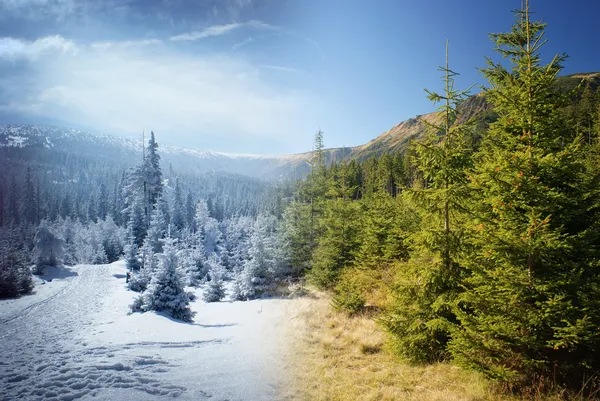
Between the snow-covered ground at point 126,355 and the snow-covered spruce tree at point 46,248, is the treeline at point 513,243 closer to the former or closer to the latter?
the snow-covered ground at point 126,355

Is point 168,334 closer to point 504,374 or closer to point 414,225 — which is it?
point 504,374

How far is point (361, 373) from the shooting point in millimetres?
8281

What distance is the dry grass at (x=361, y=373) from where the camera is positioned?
6711 millimetres

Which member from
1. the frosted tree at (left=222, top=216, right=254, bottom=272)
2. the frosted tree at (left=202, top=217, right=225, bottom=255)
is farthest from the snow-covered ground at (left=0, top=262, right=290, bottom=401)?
the frosted tree at (left=202, top=217, right=225, bottom=255)

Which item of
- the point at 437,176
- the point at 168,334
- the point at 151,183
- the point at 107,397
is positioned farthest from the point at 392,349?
the point at 151,183

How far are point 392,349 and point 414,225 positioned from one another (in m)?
10.1

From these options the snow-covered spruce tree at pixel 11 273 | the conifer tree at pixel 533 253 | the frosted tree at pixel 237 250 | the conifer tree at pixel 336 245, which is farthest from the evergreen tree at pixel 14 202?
the conifer tree at pixel 533 253

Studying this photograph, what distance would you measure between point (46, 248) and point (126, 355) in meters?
26.2

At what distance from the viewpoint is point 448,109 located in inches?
342

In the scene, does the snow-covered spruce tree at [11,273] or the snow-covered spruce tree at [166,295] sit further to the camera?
the snow-covered spruce tree at [166,295]

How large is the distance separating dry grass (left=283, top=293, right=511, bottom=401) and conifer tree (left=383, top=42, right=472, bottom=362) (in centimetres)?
90

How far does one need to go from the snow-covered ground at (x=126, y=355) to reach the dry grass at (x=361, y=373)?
2.56ft

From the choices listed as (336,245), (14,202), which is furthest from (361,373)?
(14,202)

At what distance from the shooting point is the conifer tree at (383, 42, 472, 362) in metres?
8.11
